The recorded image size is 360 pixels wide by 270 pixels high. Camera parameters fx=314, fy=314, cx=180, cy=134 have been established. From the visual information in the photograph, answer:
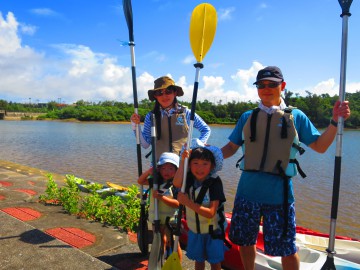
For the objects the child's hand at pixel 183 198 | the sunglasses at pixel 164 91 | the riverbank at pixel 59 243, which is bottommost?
the riverbank at pixel 59 243

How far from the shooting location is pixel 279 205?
251 centimetres

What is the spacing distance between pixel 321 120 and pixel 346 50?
241ft

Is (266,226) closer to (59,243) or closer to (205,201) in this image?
(205,201)

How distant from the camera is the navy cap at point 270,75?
99.9 inches

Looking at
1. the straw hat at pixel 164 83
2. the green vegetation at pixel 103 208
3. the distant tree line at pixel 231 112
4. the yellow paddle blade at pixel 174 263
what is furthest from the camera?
the distant tree line at pixel 231 112

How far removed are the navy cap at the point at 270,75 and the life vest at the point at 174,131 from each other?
103 centimetres

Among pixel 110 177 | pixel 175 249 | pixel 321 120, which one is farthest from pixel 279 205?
pixel 321 120

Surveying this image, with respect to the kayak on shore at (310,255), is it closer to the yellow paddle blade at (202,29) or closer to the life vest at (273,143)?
the life vest at (273,143)

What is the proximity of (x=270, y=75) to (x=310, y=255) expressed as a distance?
236cm

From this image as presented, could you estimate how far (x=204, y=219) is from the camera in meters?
2.70

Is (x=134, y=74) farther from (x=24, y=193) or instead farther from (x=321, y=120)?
(x=321, y=120)

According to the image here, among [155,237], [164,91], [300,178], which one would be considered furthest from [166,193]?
[300,178]

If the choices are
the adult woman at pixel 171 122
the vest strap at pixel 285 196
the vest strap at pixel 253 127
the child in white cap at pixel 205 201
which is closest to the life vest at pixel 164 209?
the adult woman at pixel 171 122

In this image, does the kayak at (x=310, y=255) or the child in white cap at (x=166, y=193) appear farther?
the kayak at (x=310, y=255)
